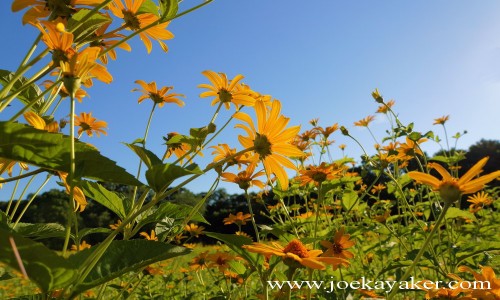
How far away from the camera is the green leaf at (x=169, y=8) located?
80 cm

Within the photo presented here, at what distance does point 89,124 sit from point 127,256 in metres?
1.12

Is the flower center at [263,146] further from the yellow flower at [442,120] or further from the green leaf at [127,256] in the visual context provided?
the yellow flower at [442,120]

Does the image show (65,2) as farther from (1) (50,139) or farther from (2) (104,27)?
(1) (50,139)

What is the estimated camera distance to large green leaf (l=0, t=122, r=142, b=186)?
609mm

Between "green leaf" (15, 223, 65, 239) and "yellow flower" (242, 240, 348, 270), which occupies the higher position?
"green leaf" (15, 223, 65, 239)

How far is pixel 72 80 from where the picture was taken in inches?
28.2

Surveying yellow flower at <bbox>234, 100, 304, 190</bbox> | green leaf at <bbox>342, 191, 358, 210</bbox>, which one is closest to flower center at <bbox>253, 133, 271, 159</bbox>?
yellow flower at <bbox>234, 100, 304, 190</bbox>

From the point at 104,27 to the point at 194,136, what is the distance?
41 centimetres

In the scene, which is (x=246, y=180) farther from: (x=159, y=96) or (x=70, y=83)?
(x=70, y=83)

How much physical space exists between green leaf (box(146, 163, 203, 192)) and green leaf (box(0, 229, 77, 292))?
0.63 feet

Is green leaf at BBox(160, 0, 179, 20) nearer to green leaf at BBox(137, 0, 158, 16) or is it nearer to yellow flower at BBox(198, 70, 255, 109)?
Answer: green leaf at BBox(137, 0, 158, 16)

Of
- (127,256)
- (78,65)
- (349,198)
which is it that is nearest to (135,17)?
(78,65)

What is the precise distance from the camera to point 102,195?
3.48 ft

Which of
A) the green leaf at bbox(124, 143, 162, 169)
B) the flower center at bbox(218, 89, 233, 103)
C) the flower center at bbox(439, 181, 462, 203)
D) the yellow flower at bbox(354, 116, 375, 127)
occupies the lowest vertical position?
the flower center at bbox(439, 181, 462, 203)
